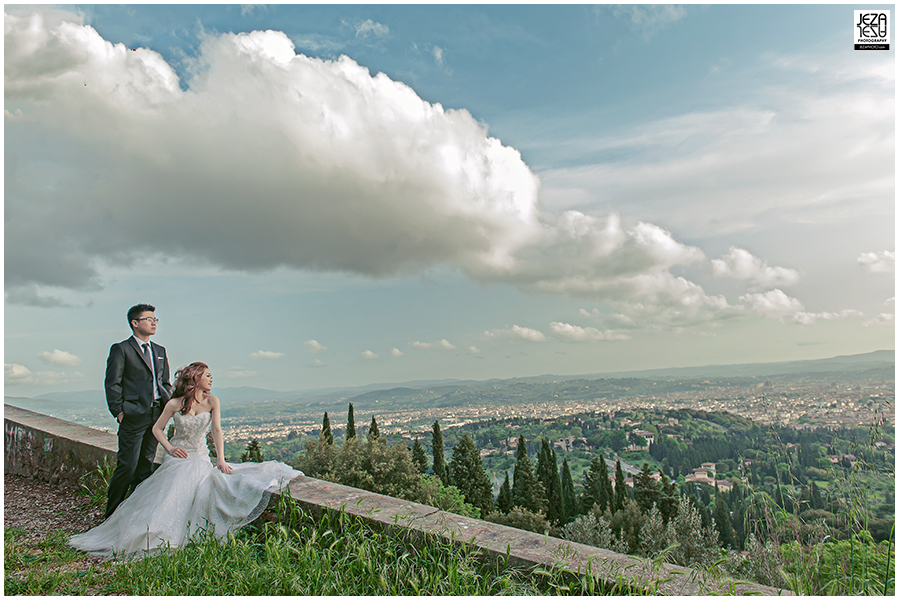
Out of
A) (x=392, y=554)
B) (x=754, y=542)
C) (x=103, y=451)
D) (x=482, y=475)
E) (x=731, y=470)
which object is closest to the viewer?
(x=754, y=542)

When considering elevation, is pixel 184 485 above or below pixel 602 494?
above

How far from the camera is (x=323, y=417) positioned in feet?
111

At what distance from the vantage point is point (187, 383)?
15.4 ft

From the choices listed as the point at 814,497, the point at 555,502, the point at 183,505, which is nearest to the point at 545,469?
the point at 555,502

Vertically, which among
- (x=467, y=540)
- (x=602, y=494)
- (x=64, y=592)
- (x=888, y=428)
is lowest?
(x=602, y=494)

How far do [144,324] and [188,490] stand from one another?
1.68 m

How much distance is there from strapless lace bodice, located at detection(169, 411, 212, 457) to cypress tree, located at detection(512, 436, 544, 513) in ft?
113

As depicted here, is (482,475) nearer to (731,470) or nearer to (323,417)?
(323,417)

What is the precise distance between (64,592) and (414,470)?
59.7ft

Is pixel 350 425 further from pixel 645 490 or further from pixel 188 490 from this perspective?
pixel 188 490

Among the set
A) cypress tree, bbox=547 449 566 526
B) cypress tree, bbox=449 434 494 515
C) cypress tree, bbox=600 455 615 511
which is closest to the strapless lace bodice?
cypress tree, bbox=449 434 494 515

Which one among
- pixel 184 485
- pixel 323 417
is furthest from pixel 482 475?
pixel 184 485

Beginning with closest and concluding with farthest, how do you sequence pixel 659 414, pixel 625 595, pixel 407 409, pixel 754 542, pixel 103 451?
pixel 625 595
pixel 754 542
pixel 103 451
pixel 659 414
pixel 407 409

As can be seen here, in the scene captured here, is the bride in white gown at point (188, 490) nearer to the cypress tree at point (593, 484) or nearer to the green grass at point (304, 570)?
the green grass at point (304, 570)
